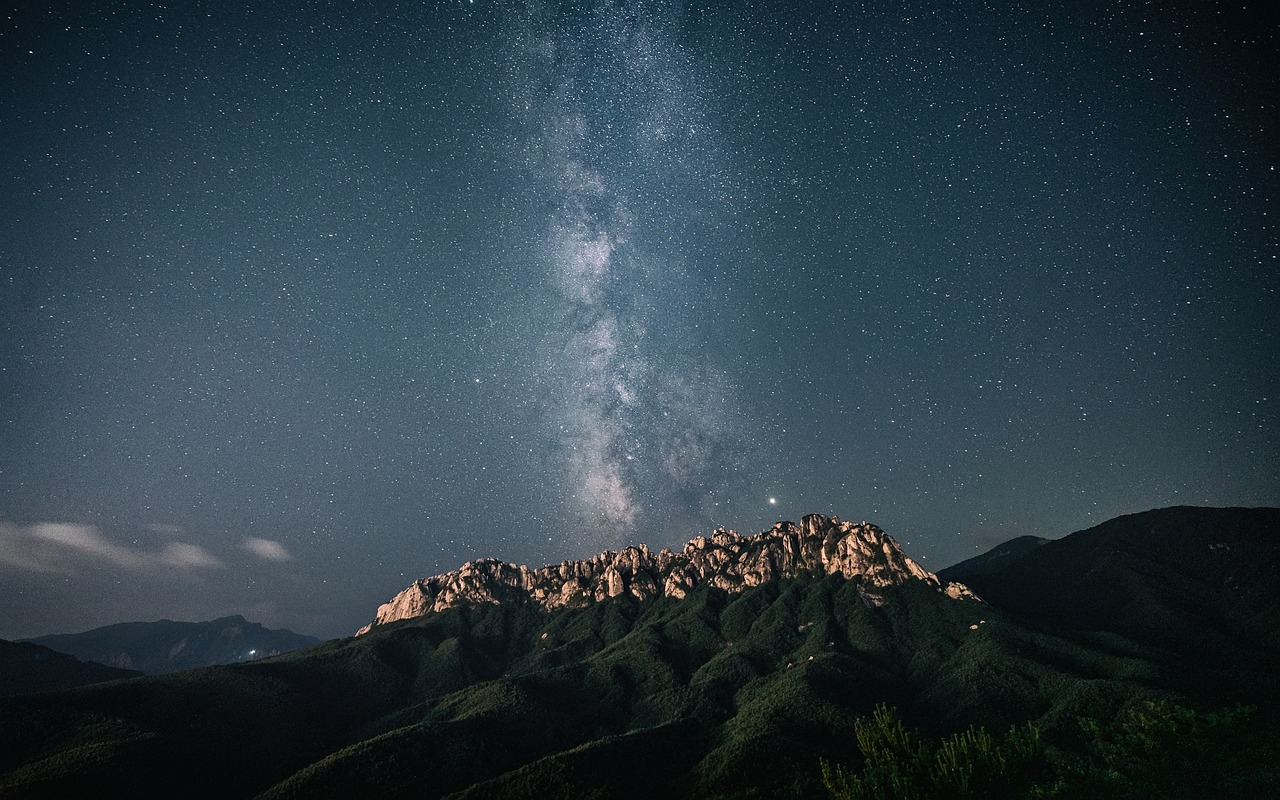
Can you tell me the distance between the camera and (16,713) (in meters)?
165

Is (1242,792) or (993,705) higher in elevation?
(1242,792)

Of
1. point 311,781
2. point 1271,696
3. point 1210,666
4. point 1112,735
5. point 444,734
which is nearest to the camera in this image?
point 1112,735

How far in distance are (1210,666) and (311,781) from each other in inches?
10784

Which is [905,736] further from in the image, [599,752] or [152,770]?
[152,770]

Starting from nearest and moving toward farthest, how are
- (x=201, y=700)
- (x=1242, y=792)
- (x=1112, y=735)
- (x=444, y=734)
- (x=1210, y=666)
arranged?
(x=1242, y=792) < (x=1112, y=735) < (x=444, y=734) < (x=1210, y=666) < (x=201, y=700)

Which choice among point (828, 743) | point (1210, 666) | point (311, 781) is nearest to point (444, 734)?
point (311, 781)

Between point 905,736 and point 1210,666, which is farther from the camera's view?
point 1210,666

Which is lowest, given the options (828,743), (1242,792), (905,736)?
(828,743)

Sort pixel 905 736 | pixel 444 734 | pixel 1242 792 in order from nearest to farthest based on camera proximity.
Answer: pixel 905 736
pixel 1242 792
pixel 444 734

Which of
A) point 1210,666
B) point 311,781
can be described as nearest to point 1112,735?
point 1210,666

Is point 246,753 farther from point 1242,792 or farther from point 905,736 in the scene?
point 1242,792

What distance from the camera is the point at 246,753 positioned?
178m

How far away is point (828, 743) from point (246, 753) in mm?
187444

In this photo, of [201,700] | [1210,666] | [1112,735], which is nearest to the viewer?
[1112,735]
